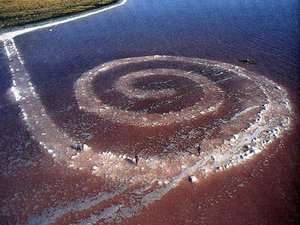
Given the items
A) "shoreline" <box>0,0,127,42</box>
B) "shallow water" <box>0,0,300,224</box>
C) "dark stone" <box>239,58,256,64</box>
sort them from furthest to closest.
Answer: "shoreline" <box>0,0,127,42</box> < "dark stone" <box>239,58,256,64</box> < "shallow water" <box>0,0,300,224</box>

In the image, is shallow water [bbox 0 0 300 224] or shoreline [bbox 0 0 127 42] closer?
shallow water [bbox 0 0 300 224]

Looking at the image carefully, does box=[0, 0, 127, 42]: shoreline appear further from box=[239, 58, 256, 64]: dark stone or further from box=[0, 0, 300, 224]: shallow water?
box=[239, 58, 256, 64]: dark stone

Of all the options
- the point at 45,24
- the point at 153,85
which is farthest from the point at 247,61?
the point at 45,24

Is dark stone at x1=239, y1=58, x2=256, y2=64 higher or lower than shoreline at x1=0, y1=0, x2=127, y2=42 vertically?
lower

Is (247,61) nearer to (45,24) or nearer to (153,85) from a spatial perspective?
(153,85)

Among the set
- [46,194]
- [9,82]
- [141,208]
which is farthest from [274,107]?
[9,82]

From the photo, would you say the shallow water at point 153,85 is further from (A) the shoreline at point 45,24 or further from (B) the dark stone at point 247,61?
(A) the shoreline at point 45,24

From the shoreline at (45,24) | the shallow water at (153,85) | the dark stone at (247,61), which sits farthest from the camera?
the shoreline at (45,24)

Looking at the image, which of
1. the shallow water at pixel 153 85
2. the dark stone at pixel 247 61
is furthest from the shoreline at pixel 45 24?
the dark stone at pixel 247 61

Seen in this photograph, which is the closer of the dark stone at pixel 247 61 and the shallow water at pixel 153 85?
the shallow water at pixel 153 85

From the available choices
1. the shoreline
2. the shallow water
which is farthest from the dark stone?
the shoreline

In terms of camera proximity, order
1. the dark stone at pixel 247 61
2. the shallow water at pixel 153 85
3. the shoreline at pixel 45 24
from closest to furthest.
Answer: the shallow water at pixel 153 85 → the dark stone at pixel 247 61 → the shoreline at pixel 45 24
